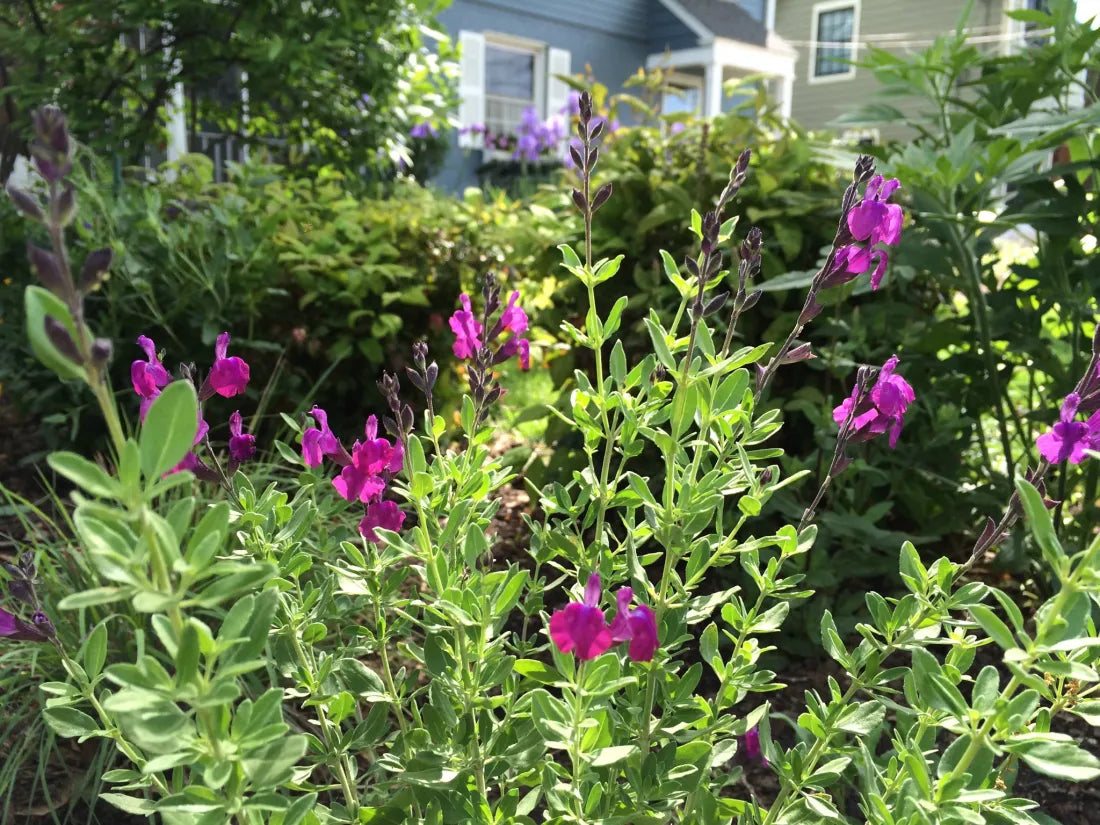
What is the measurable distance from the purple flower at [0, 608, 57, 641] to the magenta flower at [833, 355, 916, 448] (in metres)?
1.03

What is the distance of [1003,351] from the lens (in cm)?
257

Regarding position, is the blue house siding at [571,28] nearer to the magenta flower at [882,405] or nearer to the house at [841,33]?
the house at [841,33]

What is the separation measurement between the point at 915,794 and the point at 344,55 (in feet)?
16.3

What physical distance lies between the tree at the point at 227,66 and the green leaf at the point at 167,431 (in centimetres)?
404

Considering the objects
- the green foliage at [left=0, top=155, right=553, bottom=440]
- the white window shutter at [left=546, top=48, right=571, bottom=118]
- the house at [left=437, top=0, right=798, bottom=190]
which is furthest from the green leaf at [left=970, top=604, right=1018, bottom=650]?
the white window shutter at [left=546, top=48, right=571, bottom=118]

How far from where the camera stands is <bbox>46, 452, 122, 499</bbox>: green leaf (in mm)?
636

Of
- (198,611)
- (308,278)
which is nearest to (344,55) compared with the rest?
(308,278)

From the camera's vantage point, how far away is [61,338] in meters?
0.61

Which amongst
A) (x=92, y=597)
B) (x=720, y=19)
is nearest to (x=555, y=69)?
(x=720, y=19)

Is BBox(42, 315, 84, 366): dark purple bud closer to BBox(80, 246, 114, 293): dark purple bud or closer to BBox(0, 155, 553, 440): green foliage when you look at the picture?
BBox(80, 246, 114, 293): dark purple bud

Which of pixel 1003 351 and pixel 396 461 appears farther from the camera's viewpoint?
pixel 1003 351

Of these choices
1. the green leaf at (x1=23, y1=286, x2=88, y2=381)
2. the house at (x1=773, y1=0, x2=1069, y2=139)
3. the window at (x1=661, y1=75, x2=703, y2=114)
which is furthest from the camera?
the house at (x1=773, y1=0, x2=1069, y2=139)

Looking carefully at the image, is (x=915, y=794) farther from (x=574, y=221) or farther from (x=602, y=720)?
(x=574, y=221)

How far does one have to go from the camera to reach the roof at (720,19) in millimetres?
15992
